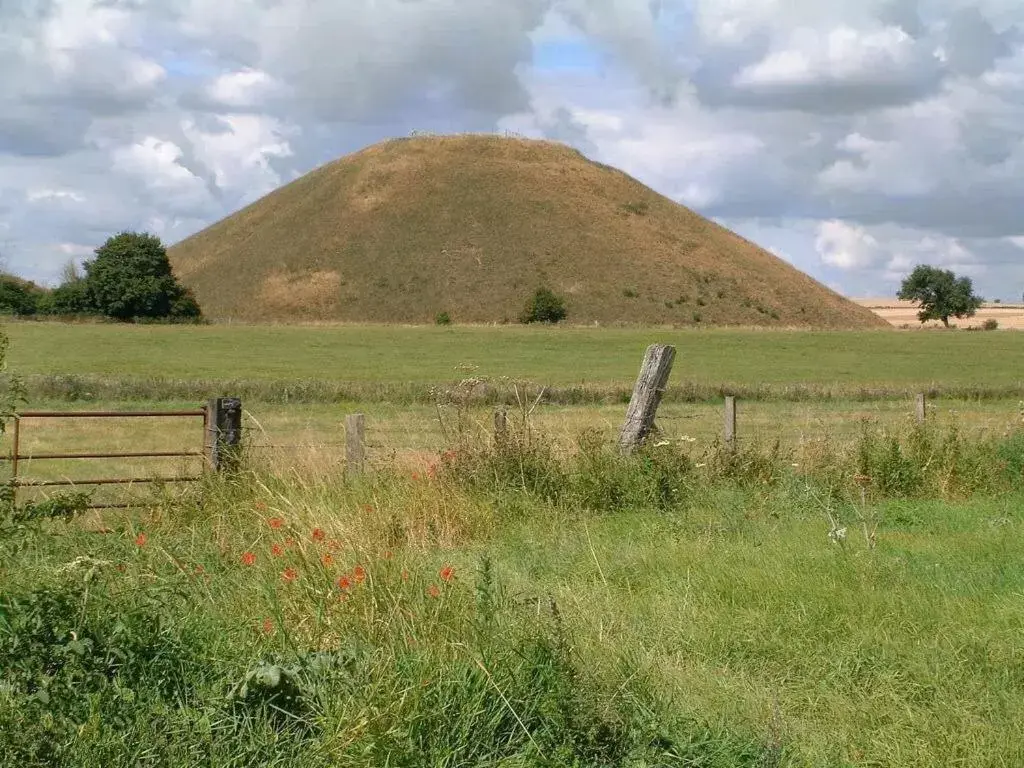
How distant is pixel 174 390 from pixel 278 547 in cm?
2515

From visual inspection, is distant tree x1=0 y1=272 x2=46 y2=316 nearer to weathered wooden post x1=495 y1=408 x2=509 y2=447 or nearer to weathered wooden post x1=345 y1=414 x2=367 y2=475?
weathered wooden post x1=345 y1=414 x2=367 y2=475

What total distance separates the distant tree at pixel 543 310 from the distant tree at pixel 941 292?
42593mm

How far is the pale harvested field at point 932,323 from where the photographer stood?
380 ft

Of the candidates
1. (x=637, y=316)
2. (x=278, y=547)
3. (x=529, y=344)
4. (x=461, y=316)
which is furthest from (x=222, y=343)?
(x=278, y=547)

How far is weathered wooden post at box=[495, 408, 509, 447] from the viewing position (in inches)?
393

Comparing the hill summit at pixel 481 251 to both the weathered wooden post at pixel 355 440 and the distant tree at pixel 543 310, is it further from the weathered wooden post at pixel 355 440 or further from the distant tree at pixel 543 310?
the weathered wooden post at pixel 355 440

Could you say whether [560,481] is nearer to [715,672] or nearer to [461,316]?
[715,672]

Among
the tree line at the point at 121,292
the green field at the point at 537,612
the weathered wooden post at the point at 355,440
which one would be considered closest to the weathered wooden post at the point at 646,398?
the green field at the point at 537,612

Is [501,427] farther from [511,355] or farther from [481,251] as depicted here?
[481,251]

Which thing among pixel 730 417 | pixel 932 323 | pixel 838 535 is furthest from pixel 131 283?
pixel 932 323

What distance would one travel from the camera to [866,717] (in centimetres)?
491

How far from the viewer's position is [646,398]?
11.3m

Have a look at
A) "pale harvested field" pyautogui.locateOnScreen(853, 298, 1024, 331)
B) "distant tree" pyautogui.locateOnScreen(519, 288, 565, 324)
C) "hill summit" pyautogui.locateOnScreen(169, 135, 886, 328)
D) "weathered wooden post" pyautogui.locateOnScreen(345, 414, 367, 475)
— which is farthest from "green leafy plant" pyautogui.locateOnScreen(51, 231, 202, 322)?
"weathered wooden post" pyautogui.locateOnScreen(345, 414, 367, 475)

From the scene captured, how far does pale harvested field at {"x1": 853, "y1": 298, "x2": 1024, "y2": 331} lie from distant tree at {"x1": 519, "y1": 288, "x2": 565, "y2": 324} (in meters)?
40.5
